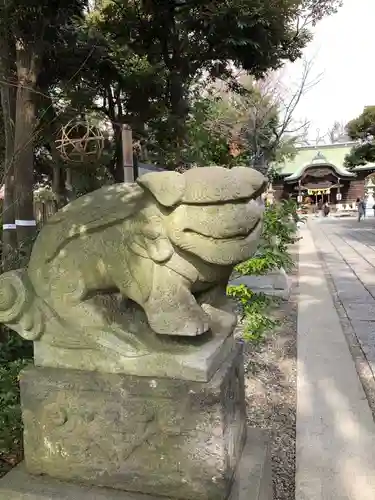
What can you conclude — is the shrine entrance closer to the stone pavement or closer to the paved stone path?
the paved stone path

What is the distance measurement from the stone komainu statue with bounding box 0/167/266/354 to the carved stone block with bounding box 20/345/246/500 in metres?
0.13

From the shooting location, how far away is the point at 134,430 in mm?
1251

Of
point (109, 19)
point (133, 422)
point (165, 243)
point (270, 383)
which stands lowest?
point (270, 383)

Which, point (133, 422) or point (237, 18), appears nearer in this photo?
point (133, 422)

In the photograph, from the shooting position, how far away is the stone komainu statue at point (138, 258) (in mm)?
1110

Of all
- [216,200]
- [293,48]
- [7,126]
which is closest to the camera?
[216,200]

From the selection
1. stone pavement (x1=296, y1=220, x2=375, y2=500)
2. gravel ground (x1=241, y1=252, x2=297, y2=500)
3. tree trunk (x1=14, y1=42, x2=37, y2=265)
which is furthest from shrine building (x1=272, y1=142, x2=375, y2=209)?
tree trunk (x1=14, y1=42, x2=37, y2=265)

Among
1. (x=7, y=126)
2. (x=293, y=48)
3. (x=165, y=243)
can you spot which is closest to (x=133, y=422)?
(x=165, y=243)

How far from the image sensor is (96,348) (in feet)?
4.19

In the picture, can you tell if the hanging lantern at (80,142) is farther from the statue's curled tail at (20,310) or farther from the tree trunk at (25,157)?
the statue's curled tail at (20,310)

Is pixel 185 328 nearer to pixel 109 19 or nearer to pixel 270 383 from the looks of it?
pixel 270 383

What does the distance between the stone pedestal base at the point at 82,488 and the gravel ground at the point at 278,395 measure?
0.53 m

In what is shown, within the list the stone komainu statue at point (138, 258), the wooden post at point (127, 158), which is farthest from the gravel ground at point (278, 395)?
the wooden post at point (127, 158)

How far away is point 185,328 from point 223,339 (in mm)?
219
